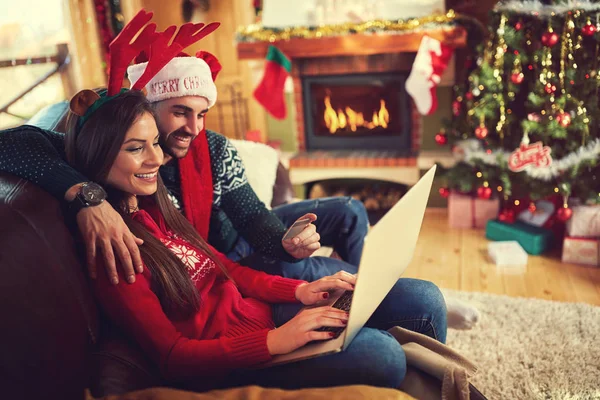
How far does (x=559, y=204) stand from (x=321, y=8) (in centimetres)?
175

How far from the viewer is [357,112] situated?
11.6 ft

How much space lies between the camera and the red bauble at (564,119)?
97.8 inches

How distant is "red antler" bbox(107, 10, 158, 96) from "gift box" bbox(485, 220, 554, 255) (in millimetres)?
2172

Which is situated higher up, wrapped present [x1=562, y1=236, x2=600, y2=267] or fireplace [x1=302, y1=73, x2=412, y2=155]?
fireplace [x1=302, y1=73, x2=412, y2=155]

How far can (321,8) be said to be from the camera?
10.3 feet

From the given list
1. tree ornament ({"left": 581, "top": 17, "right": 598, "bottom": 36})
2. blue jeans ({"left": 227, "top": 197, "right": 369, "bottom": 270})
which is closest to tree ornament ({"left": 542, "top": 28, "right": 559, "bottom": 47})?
tree ornament ({"left": 581, "top": 17, "right": 598, "bottom": 36})

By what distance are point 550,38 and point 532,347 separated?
1.49 meters

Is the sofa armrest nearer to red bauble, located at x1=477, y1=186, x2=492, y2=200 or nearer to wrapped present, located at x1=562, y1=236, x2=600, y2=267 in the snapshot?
wrapped present, located at x1=562, y1=236, x2=600, y2=267

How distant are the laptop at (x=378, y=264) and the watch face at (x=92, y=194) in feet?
1.58

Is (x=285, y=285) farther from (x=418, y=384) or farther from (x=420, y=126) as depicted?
(x=420, y=126)

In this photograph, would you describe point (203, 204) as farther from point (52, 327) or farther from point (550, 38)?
point (550, 38)

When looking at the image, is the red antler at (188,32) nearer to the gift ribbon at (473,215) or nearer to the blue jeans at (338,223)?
the blue jeans at (338,223)

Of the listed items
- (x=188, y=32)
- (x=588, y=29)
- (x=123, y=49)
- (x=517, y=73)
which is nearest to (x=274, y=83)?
(x=517, y=73)

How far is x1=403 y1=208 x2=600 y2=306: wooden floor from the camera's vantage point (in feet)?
7.64
